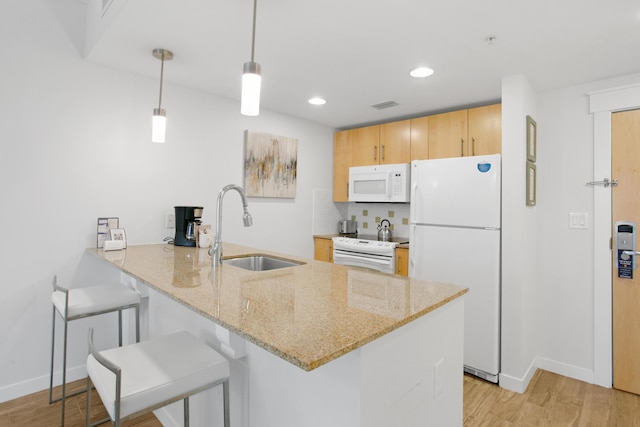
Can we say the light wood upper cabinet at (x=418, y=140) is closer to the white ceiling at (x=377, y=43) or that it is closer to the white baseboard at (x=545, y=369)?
the white ceiling at (x=377, y=43)

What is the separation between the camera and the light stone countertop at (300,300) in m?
0.86

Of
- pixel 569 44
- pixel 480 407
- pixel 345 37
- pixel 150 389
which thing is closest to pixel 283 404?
pixel 150 389

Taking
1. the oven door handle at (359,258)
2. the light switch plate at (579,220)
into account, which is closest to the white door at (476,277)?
the oven door handle at (359,258)

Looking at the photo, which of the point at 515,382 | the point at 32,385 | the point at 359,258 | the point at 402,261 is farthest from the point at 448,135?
the point at 32,385

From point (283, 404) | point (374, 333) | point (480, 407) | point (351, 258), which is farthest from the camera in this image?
point (351, 258)

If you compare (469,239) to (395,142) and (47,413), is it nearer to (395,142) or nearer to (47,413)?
Result: (395,142)

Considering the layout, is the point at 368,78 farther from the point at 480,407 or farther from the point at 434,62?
the point at 480,407

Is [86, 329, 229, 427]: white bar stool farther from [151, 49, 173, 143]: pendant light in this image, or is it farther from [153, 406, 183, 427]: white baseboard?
[151, 49, 173, 143]: pendant light

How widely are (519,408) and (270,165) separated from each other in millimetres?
2701

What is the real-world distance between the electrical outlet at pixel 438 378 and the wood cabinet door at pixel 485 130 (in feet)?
7.00

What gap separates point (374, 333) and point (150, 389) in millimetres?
695

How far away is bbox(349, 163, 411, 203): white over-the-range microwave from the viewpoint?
11.0 ft

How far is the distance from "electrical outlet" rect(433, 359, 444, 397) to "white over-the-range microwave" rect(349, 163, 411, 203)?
7.07ft

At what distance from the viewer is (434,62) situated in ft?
7.40
